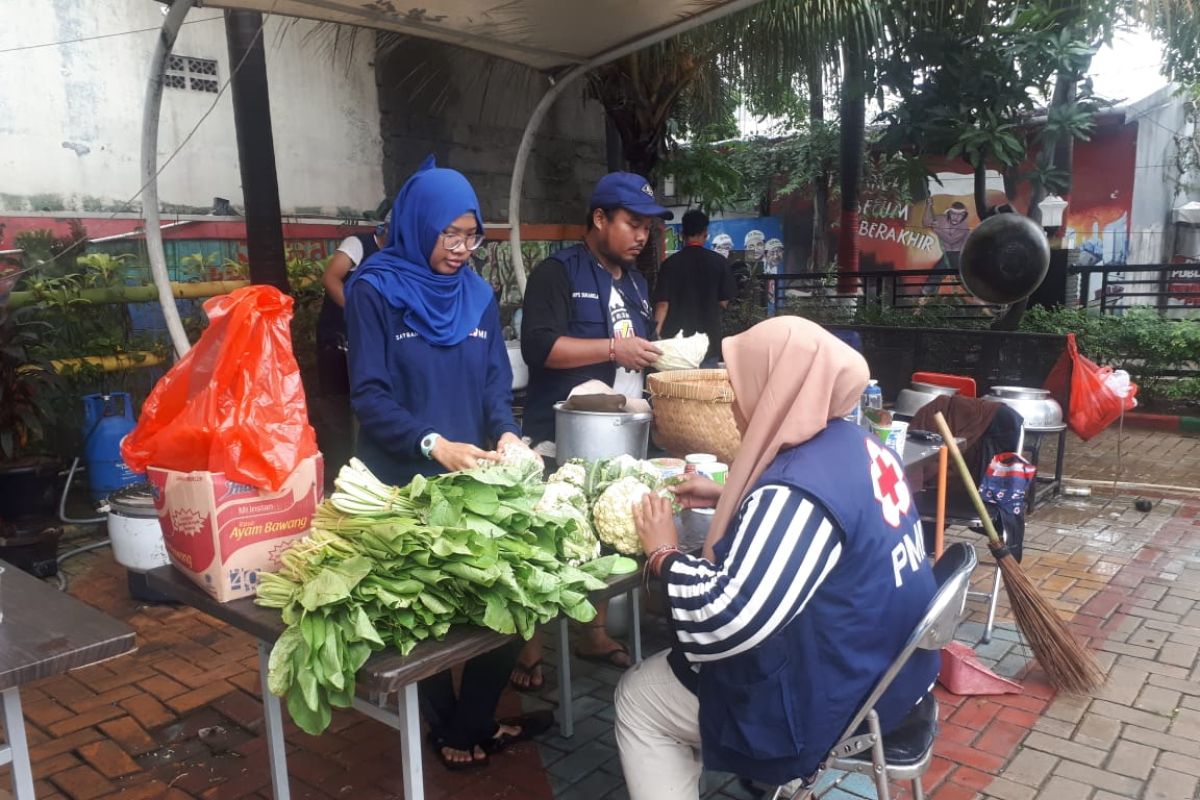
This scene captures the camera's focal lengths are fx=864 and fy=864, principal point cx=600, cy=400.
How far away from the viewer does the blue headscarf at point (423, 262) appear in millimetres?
2596

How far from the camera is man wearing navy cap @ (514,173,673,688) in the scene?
3150mm

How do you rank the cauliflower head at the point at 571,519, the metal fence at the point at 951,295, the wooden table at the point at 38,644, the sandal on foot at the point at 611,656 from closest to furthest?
the wooden table at the point at 38,644 < the cauliflower head at the point at 571,519 < the sandal on foot at the point at 611,656 < the metal fence at the point at 951,295

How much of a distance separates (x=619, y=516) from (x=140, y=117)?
208 inches

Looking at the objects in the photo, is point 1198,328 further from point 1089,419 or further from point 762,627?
point 762,627

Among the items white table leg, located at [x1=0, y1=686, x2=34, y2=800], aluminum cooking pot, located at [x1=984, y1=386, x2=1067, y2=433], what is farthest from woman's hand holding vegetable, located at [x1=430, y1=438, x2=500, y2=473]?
aluminum cooking pot, located at [x1=984, y1=386, x2=1067, y2=433]

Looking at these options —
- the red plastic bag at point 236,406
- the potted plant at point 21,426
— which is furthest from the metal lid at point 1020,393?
the potted plant at point 21,426

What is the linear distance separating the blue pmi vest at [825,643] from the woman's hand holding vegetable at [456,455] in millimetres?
788

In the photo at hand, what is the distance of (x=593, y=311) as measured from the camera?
3293mm

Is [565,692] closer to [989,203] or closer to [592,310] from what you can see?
[592,310]

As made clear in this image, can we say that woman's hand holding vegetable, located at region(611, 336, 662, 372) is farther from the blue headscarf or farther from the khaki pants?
the khaki pants

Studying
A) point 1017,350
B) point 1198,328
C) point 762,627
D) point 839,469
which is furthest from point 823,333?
point 1198,328

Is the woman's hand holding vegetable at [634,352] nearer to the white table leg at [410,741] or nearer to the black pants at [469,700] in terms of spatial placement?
the black pants at [469,700]

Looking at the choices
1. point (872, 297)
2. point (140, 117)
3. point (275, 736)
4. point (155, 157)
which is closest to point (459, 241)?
point (275, 736)

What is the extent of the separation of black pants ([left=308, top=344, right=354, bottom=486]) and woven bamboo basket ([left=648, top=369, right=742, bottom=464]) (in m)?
2.65
